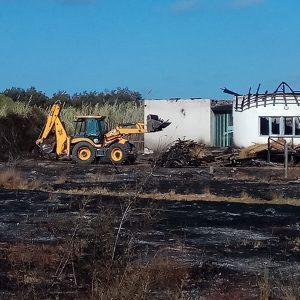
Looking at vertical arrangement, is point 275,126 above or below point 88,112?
below

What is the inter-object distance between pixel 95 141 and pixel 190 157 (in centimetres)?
437

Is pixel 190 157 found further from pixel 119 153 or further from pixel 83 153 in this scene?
pixel 83 153

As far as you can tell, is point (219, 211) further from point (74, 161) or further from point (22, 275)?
point (74, 161)

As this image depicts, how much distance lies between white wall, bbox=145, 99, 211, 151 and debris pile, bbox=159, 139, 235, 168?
27.3 ft

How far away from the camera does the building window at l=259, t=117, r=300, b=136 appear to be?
37.5 metres

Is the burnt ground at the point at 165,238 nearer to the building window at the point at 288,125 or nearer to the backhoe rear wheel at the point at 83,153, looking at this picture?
the backhoe rear wheel at the point at 83,153

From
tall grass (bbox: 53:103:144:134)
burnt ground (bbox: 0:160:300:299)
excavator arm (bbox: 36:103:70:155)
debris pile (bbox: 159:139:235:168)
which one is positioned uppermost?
tall grass (bbox: 53:103:144:134)

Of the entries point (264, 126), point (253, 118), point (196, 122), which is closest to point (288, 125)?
point (264, 126)

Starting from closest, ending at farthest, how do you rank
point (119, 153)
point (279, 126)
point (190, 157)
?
point (119, 153), point (190, 157), point (279, 126)

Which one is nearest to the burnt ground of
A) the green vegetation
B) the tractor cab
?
the tractor cab

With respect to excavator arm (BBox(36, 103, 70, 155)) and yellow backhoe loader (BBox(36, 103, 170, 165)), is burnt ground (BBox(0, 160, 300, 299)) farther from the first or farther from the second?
excavator arm (BBox(36, 103, 70, 155))

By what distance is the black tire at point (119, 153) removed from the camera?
115ft

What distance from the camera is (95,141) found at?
35.7 m

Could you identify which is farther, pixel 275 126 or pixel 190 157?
pixel 275 126
